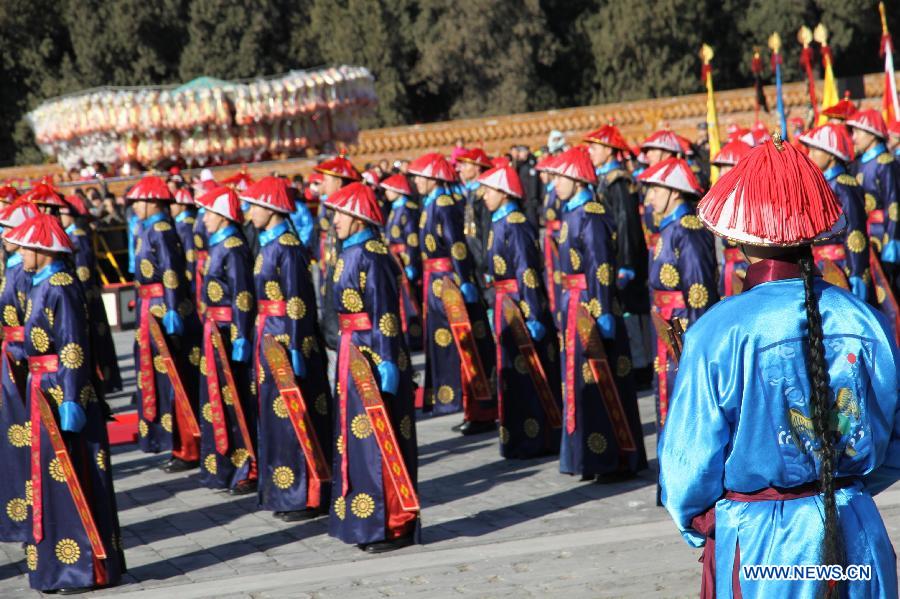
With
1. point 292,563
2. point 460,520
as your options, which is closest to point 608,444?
point 460,520

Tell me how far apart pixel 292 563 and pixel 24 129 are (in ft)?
115

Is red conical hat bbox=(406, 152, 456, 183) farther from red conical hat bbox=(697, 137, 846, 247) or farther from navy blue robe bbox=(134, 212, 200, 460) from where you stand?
red conical hat bbox=(697, 137, 846, 247)

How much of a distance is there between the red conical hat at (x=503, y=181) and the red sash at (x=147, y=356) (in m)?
2.73

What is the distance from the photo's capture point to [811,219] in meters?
3.58

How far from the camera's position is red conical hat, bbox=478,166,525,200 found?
9711 mm

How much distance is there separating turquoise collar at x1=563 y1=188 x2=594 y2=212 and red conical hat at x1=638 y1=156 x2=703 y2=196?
699 mm

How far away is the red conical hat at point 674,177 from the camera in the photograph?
7.98 metres

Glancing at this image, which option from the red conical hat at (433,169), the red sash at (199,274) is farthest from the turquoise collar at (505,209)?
the red sash at (199,274)

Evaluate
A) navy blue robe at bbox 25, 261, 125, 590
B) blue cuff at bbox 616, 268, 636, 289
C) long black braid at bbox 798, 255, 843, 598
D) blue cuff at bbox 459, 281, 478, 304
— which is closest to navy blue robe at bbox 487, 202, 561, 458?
blue cuff at bbox 459, 281, 478, 304

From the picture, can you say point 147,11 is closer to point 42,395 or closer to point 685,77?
point 685,77

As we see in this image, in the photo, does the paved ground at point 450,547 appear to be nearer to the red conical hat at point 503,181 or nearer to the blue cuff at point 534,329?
the blue cuff at point 534,329

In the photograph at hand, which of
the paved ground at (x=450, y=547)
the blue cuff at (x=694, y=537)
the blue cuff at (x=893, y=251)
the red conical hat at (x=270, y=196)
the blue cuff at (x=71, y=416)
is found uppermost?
the red conical hat at (x=270, y=196)

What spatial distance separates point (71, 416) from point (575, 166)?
3.59 m

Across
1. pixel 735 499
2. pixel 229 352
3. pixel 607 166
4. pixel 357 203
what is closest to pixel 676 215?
pixel 357 203
